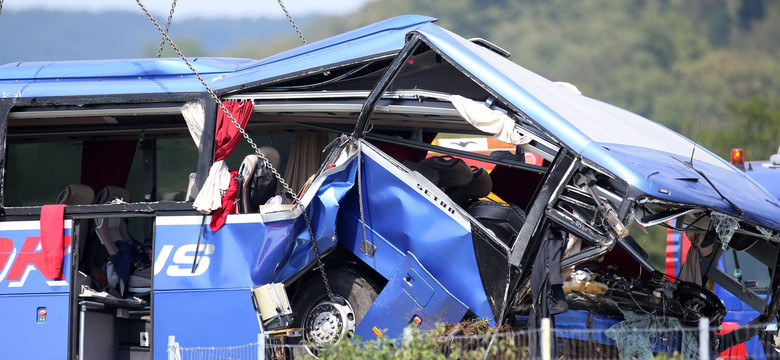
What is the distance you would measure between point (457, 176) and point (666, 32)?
49.3m

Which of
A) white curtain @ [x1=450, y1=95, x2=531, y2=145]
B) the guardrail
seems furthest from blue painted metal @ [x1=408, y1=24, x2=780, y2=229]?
the guardrail

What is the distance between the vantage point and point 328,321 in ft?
25.7

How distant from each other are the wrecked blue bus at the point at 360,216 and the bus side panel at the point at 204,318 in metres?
0.02

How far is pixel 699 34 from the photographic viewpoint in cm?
5541

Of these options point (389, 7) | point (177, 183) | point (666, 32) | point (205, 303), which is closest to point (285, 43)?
point (389, 7)

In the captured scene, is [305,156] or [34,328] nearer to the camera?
[34,328]

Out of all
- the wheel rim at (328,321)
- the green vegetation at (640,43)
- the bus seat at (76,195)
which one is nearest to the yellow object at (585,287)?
the wheel rim at (328,321)

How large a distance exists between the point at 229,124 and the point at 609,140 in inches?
125

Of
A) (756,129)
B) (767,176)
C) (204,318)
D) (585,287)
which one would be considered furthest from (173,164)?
(756,129)

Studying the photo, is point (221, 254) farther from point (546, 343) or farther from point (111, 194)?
point (546, 343)

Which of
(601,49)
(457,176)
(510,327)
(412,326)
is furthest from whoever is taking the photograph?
(601,49)

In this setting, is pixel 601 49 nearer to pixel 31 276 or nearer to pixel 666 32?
pixel 666 32

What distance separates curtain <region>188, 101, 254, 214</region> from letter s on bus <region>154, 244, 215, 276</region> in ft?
1.15

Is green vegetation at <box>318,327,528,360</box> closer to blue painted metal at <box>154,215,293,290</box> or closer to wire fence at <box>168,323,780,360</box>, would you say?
wire fence at <box>168,323,780,360</box>
